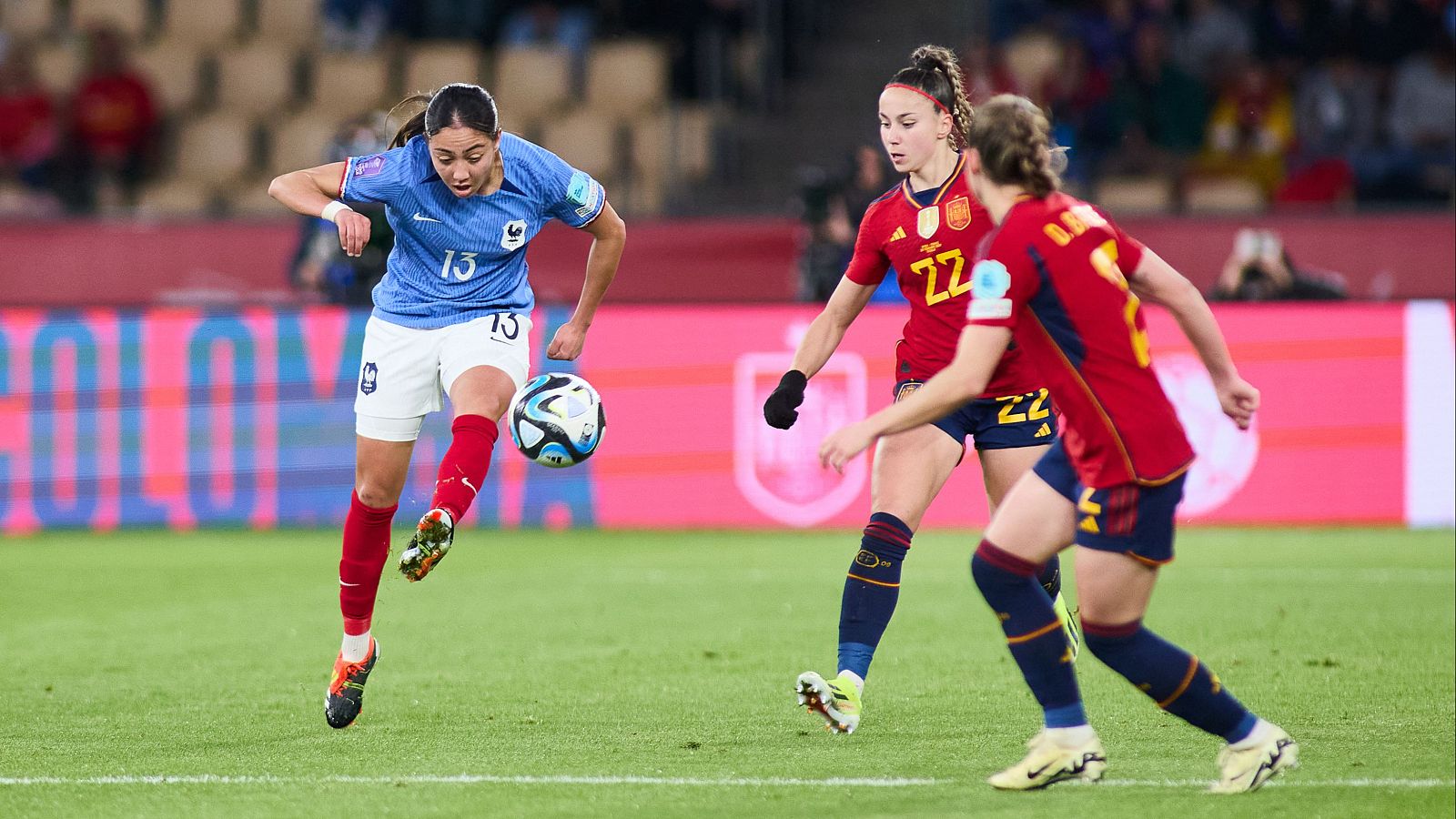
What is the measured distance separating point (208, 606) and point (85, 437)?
12.8 feet

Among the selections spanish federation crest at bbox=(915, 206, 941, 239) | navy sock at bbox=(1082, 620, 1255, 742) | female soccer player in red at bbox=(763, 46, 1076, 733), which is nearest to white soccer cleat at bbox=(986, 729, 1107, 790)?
navy sock at bbox=(1082, 620, 1255, 742)

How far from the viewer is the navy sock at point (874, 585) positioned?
6062 mm

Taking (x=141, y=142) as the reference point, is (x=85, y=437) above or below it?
below

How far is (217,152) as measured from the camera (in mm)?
17156

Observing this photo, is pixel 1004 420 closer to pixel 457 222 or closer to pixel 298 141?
pixel 457 222

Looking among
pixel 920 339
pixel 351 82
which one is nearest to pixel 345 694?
pixel 920 339

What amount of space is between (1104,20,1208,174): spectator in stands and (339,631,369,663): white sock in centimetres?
995

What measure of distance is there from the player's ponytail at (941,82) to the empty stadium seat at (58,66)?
521 inches

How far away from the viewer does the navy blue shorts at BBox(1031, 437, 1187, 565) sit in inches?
187

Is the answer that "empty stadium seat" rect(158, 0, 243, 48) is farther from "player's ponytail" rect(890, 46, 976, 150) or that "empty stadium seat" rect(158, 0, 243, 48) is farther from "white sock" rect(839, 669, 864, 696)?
"white sock" rect(839, 669, 864, 696)

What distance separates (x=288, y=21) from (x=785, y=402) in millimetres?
13635

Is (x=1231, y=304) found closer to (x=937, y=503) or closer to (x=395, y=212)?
(x=937, y=503)

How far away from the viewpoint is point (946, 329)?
618 centimetres

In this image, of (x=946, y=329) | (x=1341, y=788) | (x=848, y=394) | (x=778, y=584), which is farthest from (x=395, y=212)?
(x=848, y=394)
